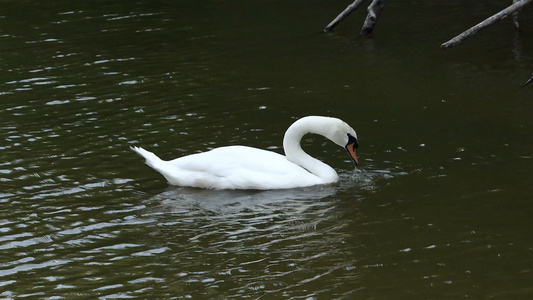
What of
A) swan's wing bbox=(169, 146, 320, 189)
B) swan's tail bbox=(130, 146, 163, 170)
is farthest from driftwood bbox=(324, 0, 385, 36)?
swan's tail bbox=(130, 146, 163, 170)

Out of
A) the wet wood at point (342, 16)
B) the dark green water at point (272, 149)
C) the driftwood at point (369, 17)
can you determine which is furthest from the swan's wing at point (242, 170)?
Result: the driftwood at point (369, 17)

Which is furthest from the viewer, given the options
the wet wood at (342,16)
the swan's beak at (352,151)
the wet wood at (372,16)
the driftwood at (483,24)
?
the wet wood at (372,16)

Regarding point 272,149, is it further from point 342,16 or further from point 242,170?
point 342,16

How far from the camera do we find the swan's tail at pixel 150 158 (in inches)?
455

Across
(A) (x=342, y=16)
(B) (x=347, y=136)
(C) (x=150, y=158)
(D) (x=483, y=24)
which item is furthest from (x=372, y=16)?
(C) (x=150, y=158)

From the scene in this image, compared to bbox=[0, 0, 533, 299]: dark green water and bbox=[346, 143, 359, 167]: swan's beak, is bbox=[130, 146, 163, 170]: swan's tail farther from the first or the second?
bbox=[346, 143, 359, 167]: swan's beak

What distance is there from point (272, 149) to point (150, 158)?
1.84 meters

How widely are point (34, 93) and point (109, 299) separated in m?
8.44

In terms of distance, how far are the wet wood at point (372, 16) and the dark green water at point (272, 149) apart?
1.08 ft

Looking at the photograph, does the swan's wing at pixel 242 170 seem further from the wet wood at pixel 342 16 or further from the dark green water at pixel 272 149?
the wet wood at pixel 342 16

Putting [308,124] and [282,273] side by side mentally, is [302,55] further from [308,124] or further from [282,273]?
[282,273]

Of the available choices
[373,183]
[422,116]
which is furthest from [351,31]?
[373,183]

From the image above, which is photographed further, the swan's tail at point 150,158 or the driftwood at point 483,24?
the driftwood at point 483,24

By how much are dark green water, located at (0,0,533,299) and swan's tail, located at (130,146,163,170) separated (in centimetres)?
25
